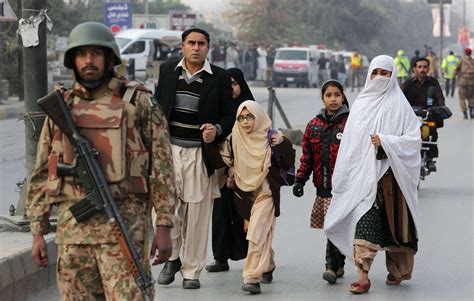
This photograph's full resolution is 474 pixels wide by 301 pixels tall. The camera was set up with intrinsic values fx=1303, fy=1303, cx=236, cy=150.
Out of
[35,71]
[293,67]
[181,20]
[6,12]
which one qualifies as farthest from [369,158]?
[293,67]

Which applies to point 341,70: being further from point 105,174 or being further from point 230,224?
point 105,174

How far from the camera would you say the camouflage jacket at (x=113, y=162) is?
540cm

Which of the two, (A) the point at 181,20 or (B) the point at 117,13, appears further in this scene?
(A) the point at 181,20

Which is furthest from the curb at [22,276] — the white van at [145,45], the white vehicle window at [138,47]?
the white vehicle window at [138,47]

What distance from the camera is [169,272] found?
918 cm

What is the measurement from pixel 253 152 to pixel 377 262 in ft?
6.76

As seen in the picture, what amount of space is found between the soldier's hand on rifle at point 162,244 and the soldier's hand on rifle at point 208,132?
3.32m

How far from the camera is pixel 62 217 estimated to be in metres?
5.47

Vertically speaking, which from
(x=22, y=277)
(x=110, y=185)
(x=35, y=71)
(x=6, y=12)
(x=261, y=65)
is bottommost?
(x=261, y=65)

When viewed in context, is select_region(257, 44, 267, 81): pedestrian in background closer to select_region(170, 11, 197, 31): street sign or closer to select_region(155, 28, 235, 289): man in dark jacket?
select_region(170, 11, 197, 31): street sign

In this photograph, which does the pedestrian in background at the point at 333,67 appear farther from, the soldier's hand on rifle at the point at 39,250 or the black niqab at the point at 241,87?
the soldier's hand on rifle at the point at 39,250

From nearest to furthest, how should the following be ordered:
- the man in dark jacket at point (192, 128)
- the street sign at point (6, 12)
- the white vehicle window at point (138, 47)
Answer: the man in dark jacket at point (192, 128), the street sign at point (6, 12), the white vehicle window at point (138, 47)

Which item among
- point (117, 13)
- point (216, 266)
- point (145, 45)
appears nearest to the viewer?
point (216, 266)

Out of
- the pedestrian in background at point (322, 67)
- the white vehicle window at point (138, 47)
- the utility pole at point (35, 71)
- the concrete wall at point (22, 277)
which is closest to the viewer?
the concrete wall at point (22, 277)
